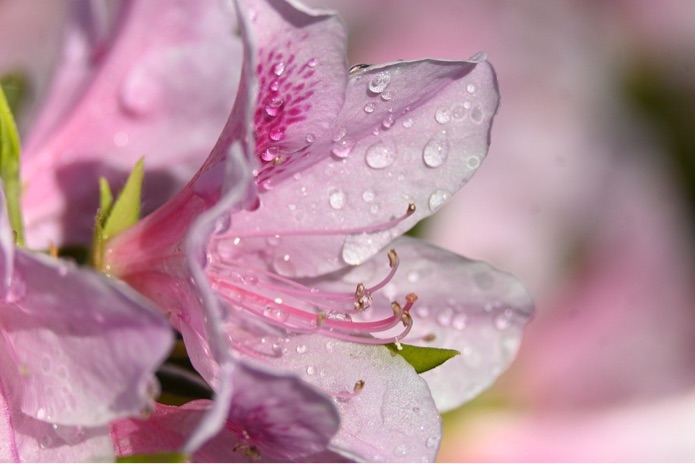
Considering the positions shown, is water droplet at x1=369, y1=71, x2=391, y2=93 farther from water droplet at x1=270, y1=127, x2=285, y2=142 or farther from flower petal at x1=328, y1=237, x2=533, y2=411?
flower petal at x1=328, y1=237, x2=533, y2=411

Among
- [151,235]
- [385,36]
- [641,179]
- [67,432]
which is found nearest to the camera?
[67,432]

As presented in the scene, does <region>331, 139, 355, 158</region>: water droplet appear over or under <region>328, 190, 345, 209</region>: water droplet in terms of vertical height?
over

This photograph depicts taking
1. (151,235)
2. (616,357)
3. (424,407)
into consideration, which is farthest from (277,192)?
(616,357)

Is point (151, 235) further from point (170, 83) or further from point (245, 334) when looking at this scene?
point (170, 83)

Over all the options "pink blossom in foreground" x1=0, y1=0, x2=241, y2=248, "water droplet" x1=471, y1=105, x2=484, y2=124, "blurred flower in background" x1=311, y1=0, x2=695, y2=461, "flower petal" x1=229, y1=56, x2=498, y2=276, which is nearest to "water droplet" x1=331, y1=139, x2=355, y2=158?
"flower petal" x1=229, y1=56, x2=498, y2=276

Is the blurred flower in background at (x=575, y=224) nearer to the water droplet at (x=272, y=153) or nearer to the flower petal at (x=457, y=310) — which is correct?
the flower petal at (x=457, y=310)

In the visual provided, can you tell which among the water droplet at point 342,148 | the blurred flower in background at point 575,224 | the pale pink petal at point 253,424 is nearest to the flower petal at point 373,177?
the water droplet at point 342,148
